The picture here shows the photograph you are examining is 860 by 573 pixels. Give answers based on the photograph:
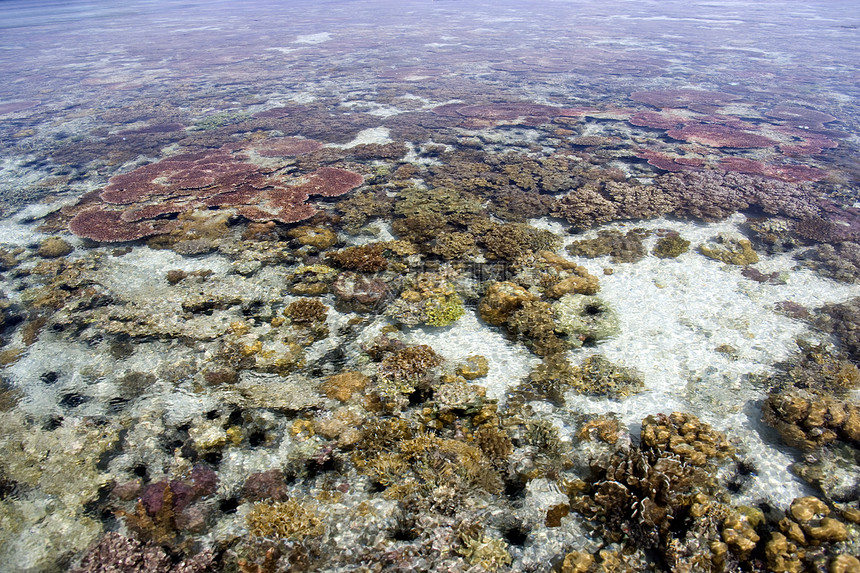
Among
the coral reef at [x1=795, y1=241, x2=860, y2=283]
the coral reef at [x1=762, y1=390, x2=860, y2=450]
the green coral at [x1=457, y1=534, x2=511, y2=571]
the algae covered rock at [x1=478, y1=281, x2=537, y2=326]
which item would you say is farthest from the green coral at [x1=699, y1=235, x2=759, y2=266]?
the green coral at [x1=457, y1=534, x2=511, y2=571]

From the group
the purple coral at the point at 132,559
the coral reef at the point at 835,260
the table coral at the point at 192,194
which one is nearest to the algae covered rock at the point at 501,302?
the purple coral at the point at 132,559

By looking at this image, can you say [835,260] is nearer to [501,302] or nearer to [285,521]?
[501,302]

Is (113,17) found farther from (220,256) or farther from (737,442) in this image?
(737,442)

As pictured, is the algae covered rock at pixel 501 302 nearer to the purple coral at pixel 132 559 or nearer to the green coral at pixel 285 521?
the green coral at pixel 285 521

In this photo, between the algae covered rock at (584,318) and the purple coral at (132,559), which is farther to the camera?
the algae covered rock at (584,318)

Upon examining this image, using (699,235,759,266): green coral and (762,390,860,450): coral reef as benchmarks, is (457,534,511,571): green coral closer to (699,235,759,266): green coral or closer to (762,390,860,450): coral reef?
(762,390,860,450): coral reef

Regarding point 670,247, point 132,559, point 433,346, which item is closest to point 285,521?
point 132,559

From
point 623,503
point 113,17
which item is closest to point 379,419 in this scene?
point 623,503
